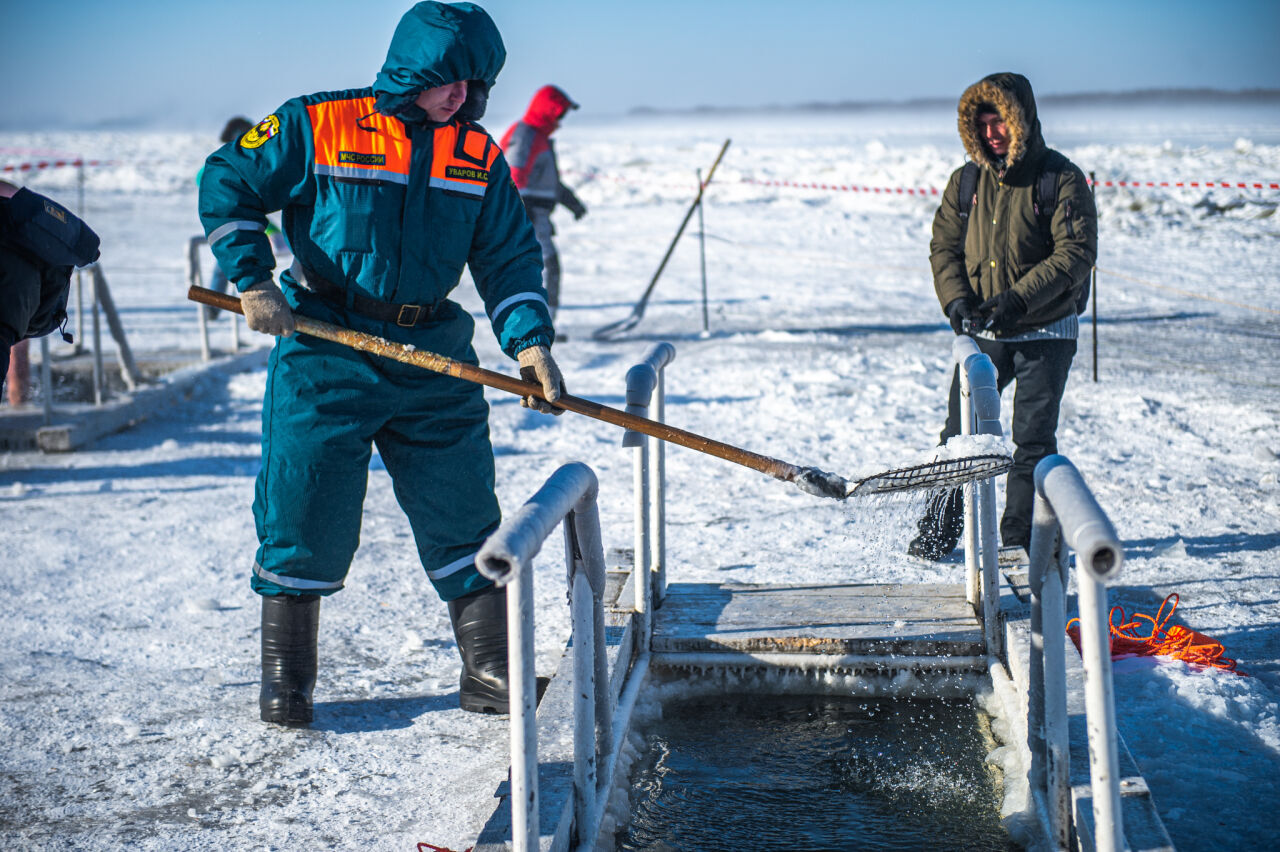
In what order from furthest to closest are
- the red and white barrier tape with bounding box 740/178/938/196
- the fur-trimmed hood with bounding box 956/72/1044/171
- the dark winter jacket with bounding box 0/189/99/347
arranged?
the red and white barrier tape with bounding box 740/178/938/196 → the fur-trimmed hood with bounding box 956/72/1044/171 → the dark winter jacket with bounding box 0/189/99/347

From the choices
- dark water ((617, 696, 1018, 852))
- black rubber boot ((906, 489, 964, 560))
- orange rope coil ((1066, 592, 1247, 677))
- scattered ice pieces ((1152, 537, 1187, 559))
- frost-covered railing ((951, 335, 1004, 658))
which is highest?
frost-covered railing ((951, 335, 1004, 658))

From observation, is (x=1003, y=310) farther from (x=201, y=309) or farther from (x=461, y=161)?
(x=201, y=309)

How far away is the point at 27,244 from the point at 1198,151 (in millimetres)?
28522

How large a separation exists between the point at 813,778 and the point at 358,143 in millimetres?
1954

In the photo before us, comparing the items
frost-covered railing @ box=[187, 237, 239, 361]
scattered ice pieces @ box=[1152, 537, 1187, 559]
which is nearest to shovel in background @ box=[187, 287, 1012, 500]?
scattered ice pieces @ box=[1152, 537, 1187, 559]

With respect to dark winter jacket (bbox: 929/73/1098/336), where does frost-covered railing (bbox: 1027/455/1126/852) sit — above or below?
below

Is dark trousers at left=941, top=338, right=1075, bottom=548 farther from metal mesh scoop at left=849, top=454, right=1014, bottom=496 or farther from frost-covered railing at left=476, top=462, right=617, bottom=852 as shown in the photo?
frost-covered railing at left=476, top=462, right=617, bottom=852

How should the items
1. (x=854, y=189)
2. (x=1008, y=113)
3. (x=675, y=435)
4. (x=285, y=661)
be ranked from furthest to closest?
(x=854, y=189)
(x=1008, y=113)
(x=285, y=661)
(x=675, y=435)

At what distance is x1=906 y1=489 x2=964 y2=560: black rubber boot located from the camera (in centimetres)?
427

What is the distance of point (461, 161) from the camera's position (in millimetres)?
2996

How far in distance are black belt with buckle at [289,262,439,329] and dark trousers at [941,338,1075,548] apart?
190 cm

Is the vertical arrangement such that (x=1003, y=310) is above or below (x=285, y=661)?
above

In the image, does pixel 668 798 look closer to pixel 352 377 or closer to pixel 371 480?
pixel 352 377

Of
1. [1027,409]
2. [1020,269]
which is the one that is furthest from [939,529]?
[1020,269]
